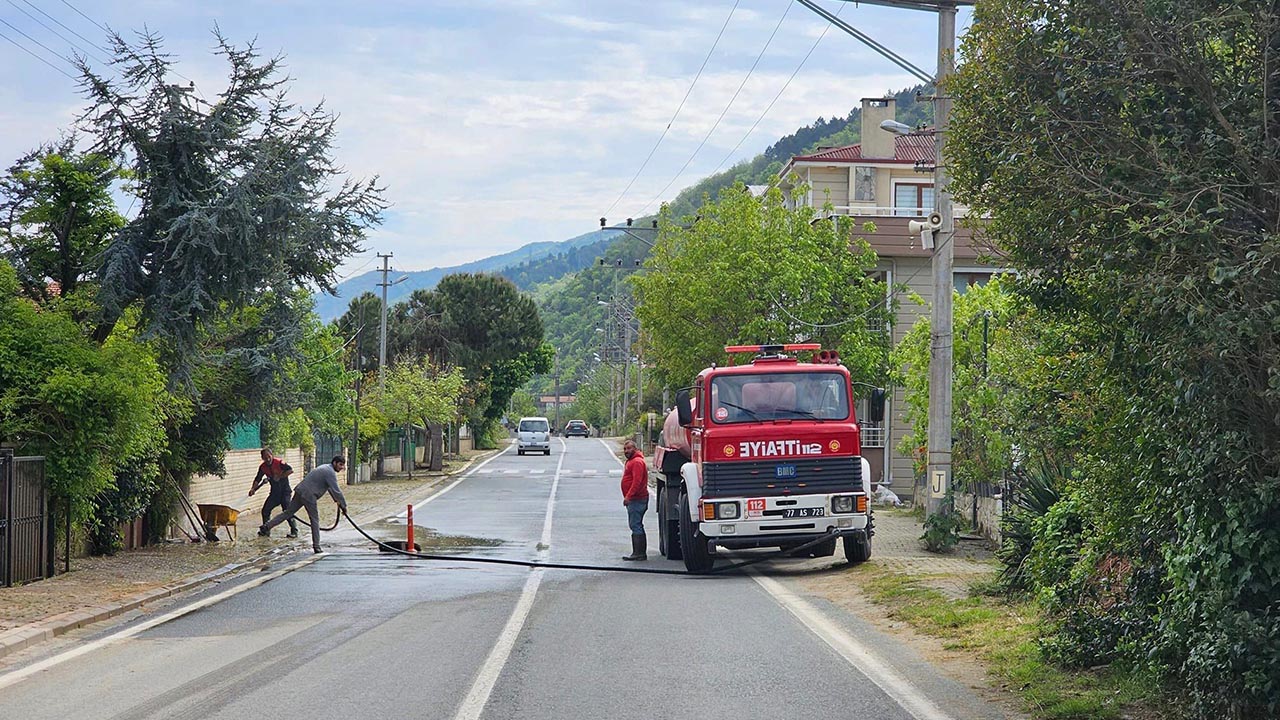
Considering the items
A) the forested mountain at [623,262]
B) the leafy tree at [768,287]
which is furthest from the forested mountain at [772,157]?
the leafy tree at [768,287]

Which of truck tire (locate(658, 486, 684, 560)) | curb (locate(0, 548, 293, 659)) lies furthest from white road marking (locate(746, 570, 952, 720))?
curb (locate(0, 548, 293, 659))

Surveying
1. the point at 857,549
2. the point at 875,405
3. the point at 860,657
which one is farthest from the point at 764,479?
the point at 860,657

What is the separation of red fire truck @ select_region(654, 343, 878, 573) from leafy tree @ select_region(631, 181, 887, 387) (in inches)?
670

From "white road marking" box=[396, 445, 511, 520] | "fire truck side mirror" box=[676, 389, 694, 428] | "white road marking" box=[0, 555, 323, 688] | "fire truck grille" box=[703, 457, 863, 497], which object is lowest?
"white road marking" box=[396, 445, 511, 520]

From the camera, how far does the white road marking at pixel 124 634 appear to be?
9.87 m

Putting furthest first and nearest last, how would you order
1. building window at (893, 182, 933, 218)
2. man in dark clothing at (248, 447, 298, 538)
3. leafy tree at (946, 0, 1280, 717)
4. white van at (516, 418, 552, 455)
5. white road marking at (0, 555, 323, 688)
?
white van at (516, 418, 552, 455)
building window at (893, 182, 933, 218)
man in dark clothing at (248, 447, 298, 538)
white road marking at (0, 555, 323, 688)
leafy tree at (946, 0, 1280, 717)

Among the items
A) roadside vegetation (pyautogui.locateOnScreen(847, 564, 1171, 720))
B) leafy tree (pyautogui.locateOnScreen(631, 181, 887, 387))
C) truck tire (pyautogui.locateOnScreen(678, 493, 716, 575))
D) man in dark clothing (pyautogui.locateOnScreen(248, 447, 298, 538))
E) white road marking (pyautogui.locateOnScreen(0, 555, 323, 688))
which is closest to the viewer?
roadside vegetation (pyautogui.locateOnScreen(847, 564, 1171, 720))

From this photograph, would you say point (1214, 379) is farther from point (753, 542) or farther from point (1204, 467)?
point (753, 542)

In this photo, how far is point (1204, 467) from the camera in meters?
6.88

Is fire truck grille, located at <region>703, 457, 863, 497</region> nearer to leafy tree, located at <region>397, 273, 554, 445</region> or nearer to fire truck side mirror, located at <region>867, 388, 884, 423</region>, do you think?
fire truck side mirror, located at <region>867, 388, 884, 423</region>

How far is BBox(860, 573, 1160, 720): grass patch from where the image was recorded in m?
8.27

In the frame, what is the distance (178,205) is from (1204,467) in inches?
609

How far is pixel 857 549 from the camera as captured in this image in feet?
59.1

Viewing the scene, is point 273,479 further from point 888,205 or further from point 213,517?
point 888,205
